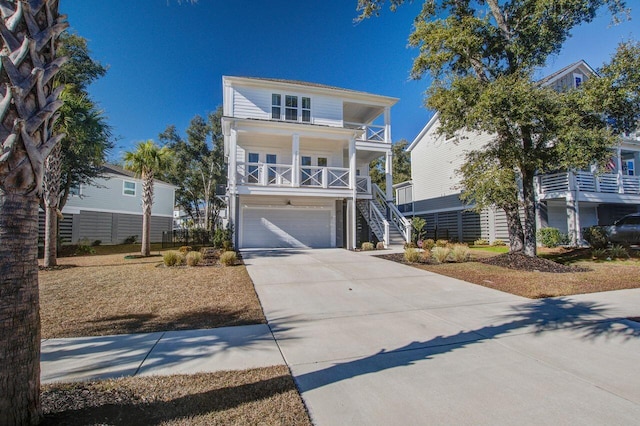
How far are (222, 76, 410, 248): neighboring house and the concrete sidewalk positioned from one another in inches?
412

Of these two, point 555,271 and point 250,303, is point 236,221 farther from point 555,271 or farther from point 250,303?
point 555,271

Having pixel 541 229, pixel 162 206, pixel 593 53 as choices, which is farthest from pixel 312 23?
pixel 162 206

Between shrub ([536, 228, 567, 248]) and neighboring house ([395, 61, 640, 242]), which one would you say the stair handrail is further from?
shrub ([536, 228, 567, 248])

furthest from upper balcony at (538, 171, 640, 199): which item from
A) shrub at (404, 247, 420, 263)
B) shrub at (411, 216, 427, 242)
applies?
shrub at (404, 247, 420, 263)

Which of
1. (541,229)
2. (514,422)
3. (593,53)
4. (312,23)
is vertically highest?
(312,23)

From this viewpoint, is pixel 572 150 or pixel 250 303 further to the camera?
pixel 572 150

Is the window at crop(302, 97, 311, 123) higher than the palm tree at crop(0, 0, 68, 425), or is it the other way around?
the window at crop(302, 97, 311, 123)

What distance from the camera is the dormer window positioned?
56.7 ft

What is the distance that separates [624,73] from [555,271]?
6.66 m

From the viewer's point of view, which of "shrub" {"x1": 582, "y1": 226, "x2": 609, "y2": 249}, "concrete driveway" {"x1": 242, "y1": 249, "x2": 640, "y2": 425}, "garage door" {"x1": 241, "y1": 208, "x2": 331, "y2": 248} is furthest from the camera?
"garage door" {"x1": 241, "y1": 208, "x2": 331, "y2": 248}

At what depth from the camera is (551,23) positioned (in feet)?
36.7

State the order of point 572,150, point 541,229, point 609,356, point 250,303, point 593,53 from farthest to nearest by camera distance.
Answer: point 541,229 < point 593,53 < point 572,150 < point 250,303 < point 609,356

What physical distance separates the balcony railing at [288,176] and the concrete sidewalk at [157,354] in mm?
10419

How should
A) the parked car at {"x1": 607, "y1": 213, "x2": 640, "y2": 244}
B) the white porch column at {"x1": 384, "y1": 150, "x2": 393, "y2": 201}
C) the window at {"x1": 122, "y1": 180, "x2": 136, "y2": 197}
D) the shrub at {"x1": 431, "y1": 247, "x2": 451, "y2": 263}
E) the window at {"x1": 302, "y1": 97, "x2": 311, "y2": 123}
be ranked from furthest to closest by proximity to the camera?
the window at {"x1": 122, "y1": 180, "x2": 136, "y2": 197} → the white porch column at {"x1": 384, "y1": 150, "x2": 393, "y2": 201} → the window at {"x1": 302, "y1": 97, "x2": 311, "y2": 123} → the parked car at {"x1": 607, "y1": 213, "x2": 640, "y2": 244} → the shrub at {"x1": 431, "y1": 247, "x2": 451, "y2": 263}
